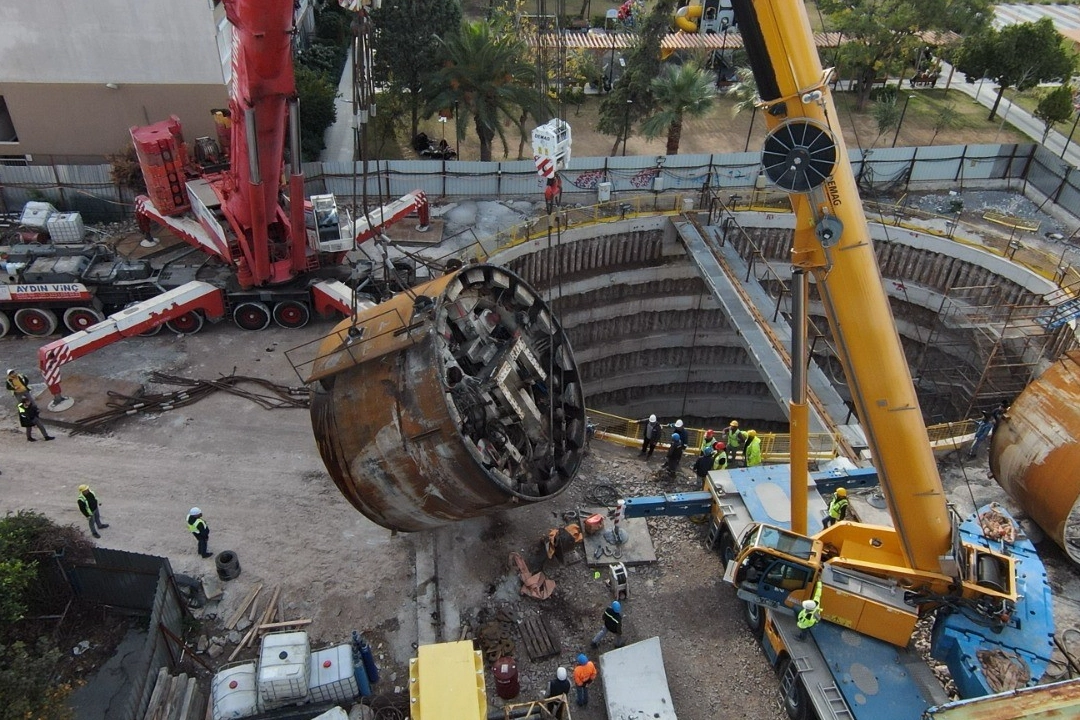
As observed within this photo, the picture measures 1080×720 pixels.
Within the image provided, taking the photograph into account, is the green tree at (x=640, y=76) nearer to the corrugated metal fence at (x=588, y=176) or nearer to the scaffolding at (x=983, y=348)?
the corrugated metal fence at (x=588, y=176)

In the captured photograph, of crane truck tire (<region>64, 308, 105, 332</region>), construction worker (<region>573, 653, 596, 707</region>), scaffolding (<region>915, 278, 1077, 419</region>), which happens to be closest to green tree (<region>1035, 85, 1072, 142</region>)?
scaffolding (<region>915, 278, 1077, 419</region>)

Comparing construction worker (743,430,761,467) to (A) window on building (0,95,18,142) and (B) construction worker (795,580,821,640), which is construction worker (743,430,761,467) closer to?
(B) construction worker (795,580,821,640)

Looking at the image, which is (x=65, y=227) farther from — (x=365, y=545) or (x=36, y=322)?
(x=365, y=545)

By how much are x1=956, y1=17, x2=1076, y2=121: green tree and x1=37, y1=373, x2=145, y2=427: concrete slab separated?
4282 cm

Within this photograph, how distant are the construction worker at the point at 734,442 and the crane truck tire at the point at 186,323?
14262 millimetres

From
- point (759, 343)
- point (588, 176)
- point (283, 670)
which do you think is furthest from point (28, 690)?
point (588, 176)

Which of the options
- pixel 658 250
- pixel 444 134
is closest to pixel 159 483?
pixel 658 250

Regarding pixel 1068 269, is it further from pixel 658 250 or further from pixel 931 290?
pixel 658 250

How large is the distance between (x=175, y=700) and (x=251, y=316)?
11380 mm

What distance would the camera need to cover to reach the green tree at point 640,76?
30730mm

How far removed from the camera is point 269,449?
57.0 feet

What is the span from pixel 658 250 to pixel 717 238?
2.69 metres

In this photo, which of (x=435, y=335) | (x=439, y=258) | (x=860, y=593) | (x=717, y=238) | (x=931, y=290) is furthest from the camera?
(x=931, y=290)

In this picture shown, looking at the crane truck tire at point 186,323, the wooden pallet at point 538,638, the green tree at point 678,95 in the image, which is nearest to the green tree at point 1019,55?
the green tree at point 678,95
